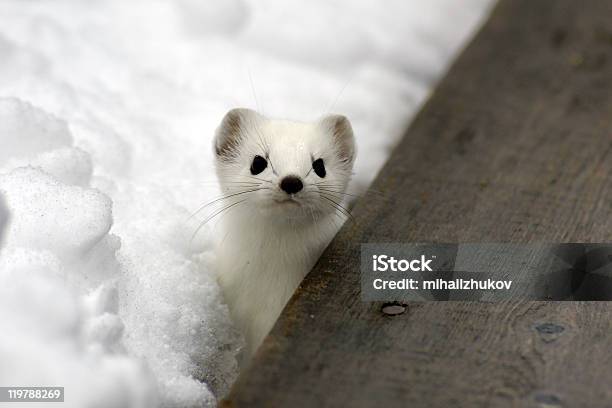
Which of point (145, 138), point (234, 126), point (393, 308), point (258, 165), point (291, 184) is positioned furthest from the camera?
point (145, 138)

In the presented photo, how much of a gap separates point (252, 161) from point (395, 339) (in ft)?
2.53

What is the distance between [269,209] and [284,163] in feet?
0.38

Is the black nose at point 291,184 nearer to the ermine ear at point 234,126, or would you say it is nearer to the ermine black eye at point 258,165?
the ermine black eye at point 258,165

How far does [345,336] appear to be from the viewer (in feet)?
4.95

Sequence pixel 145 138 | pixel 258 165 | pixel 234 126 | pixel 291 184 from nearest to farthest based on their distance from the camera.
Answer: pixel 291 184, pixel 258 165, pixel 234 126, pixel 145 138

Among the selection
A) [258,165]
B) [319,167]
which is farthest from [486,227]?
[258,165]

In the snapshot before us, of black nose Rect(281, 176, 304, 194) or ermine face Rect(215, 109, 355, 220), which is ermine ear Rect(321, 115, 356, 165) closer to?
ermine face Rect(215, 109, 355, 220)

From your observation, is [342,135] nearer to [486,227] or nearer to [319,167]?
[319,167]

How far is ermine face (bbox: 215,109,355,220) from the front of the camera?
1.99 metres

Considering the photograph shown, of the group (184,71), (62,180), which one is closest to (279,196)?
(62,180)

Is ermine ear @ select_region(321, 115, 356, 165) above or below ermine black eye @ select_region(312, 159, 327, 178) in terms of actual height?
above

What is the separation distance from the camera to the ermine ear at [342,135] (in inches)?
86.8

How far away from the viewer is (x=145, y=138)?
2.52 meters

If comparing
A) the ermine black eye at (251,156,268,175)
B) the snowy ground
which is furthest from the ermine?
the snowy ground
